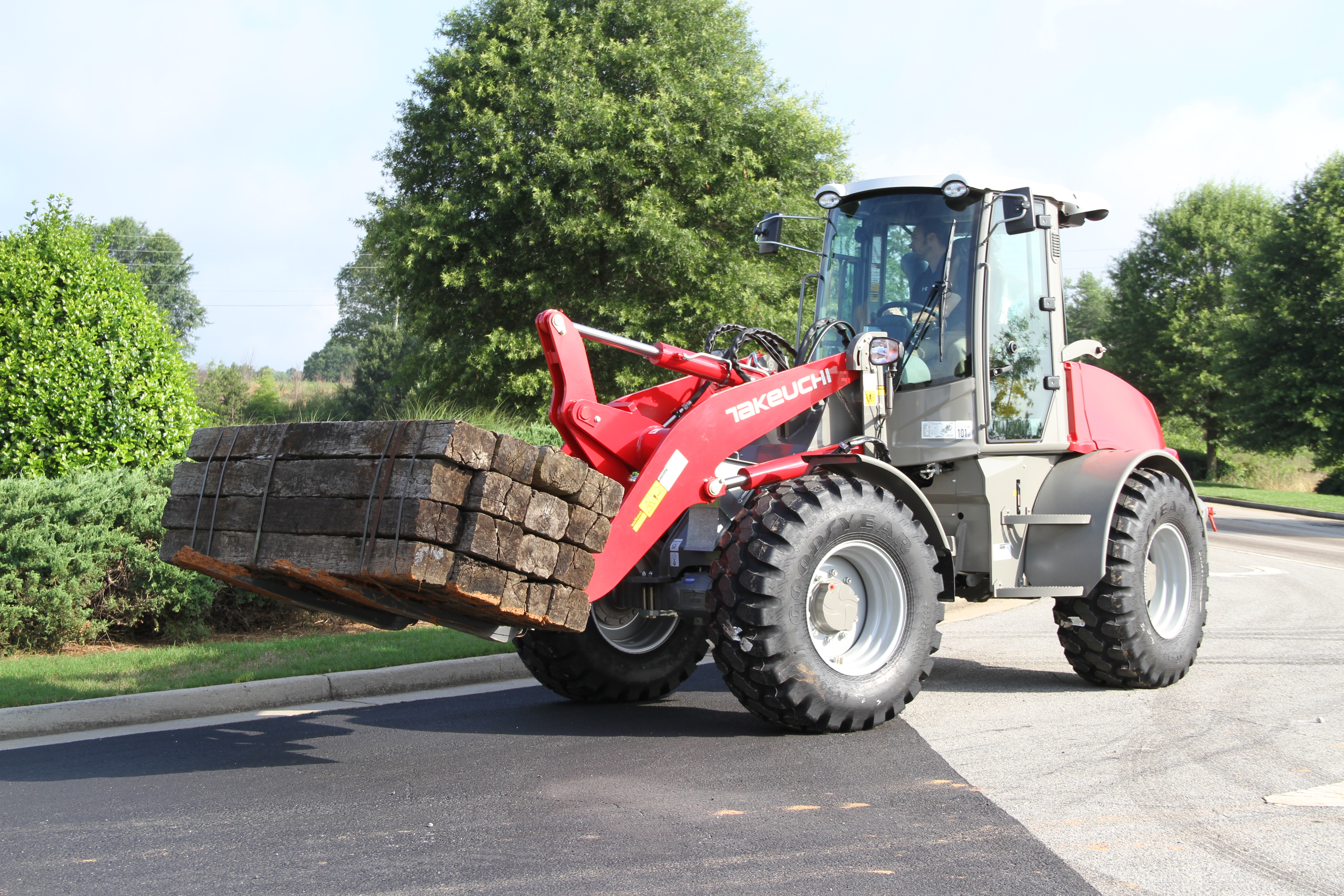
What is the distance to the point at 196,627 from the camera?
9.44 meters

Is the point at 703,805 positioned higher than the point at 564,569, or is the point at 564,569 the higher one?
the point at 564,569

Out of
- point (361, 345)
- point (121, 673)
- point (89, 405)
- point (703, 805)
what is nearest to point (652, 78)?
point (89, 405)

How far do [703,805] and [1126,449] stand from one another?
4.94 meters

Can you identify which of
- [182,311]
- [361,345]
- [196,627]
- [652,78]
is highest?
[182,311]

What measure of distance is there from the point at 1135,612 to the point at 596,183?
14174mm

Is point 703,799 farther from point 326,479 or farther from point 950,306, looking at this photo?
point 950,306

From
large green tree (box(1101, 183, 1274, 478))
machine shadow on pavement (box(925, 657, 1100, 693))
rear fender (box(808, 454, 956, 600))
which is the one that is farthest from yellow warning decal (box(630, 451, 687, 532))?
large green tree (box(1101, 183, 1274, 478))

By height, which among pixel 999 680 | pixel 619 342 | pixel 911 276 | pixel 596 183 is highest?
pixel 596 183

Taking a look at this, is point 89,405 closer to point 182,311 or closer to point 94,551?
point 94,551

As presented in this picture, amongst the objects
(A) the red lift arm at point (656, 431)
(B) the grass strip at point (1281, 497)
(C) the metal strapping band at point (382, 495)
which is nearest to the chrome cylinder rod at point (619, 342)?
(A) the red lift arm at point (656, 431)

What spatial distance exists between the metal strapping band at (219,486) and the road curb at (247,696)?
2000 mm

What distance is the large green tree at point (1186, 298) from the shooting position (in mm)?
49000

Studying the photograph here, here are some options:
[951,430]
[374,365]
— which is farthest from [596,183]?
[374,365]

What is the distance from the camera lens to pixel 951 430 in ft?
23.3
